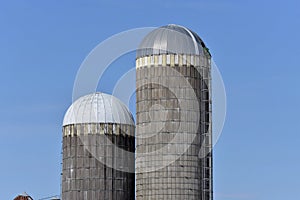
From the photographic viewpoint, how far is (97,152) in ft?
251

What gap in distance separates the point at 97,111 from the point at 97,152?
3340mm

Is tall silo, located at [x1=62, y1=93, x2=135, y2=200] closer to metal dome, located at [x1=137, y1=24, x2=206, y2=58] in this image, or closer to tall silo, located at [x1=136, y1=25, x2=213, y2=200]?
tall silo, located at [x1=136, y1=25, x2=213, y2=200]

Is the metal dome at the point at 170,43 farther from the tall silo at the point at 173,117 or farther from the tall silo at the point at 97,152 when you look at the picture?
the tall silo at the point at 97,152

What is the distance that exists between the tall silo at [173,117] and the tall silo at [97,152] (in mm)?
3779

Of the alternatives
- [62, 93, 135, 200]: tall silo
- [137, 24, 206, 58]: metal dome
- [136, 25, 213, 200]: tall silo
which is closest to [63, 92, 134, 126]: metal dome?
[62, 93, 135, 200]: tall silo

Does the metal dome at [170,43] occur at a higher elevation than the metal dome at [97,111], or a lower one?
higher

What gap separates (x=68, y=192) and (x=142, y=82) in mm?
10904

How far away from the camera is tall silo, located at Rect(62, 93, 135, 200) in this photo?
76125mm

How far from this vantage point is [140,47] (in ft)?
244

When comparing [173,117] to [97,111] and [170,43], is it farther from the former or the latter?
[97,111]

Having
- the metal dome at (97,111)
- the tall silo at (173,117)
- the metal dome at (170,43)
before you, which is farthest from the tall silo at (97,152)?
the metal dome at (170,43)

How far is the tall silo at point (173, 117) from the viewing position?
71.4 metres

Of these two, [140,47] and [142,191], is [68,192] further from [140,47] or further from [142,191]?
[140,47]

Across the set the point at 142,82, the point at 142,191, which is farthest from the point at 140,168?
the point at 142,82
